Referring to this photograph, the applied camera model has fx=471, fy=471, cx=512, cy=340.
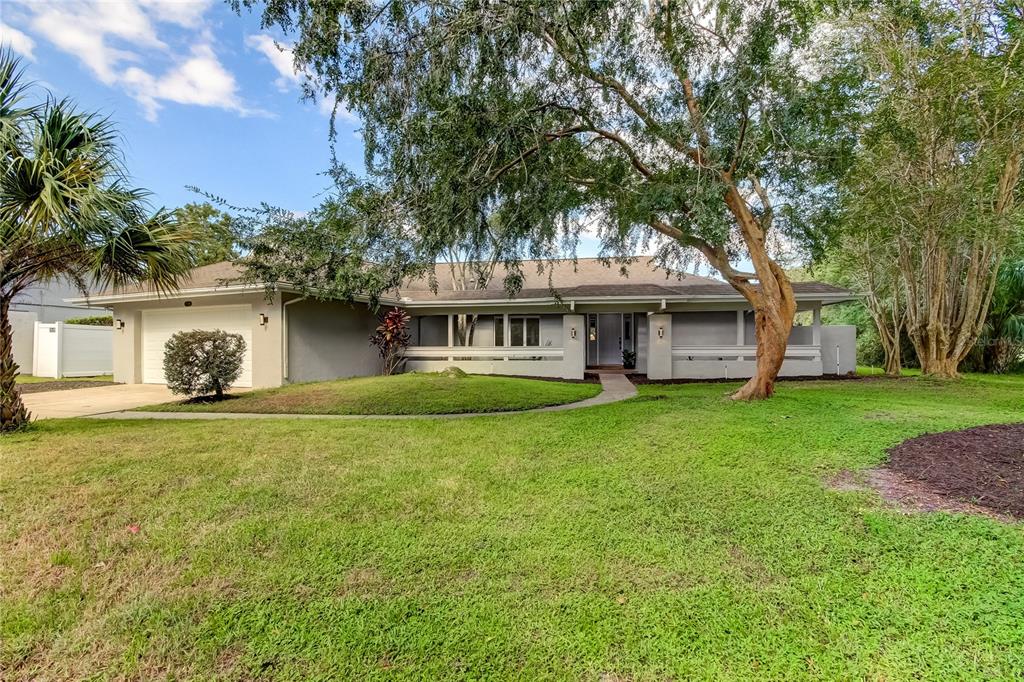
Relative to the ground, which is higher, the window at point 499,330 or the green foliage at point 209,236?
the green foliage at point 209,236

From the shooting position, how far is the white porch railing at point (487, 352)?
1571 cm

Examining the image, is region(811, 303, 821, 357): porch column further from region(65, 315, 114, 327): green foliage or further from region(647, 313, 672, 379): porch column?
region(65, 315, 114, 327): green foliage

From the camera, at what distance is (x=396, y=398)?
979 cm

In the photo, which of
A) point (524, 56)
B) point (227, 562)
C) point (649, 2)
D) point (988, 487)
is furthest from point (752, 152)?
point (227, 562)

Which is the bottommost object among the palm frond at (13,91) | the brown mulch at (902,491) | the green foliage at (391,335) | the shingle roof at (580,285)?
the brown mulch at (902,491)

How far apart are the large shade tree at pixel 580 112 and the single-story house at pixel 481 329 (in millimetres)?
5120

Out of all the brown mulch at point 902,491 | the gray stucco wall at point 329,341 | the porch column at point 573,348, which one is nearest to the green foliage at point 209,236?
the gray stucco wall at point 329,341

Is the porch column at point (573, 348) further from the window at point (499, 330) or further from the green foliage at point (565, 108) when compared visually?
the green foliage at point (565, 108)

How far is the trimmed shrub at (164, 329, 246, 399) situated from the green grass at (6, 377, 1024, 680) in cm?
428

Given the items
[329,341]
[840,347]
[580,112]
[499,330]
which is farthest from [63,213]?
[840,347]

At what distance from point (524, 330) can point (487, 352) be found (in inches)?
58.8

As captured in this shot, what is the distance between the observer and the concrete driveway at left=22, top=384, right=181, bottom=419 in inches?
354

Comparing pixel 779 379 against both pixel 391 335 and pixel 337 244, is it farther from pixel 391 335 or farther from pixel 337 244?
pixel 337 244

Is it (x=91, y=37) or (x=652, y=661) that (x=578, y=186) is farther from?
(x=91, y=37)
